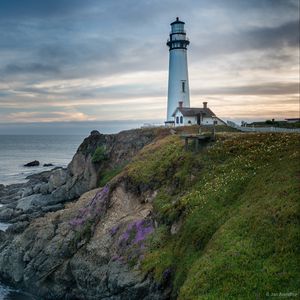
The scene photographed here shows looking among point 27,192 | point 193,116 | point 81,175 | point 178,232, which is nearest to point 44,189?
point 27,192

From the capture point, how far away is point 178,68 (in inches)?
2761

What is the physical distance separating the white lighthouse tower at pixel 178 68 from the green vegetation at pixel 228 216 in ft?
90.9

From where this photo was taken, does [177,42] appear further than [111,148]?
Yes

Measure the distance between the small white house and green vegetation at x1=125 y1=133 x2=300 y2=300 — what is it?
73.8 ft

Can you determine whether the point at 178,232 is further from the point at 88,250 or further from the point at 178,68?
the point at 178,68

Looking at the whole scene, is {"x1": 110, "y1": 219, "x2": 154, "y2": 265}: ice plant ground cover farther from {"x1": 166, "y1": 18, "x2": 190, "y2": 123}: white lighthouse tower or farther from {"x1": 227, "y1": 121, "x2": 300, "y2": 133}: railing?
{"x1": 166, "y1": 18, "x2": 190, "y2": 123}: white lighthouse tower

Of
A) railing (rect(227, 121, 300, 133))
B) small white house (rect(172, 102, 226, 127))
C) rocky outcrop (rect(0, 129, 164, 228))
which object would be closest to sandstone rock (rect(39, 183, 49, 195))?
rocky outcrop (rect(0, 129, 164, 228))

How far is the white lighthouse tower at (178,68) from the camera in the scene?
6931cm

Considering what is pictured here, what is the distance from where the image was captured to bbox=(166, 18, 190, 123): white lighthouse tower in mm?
69312

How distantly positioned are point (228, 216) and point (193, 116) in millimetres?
40099

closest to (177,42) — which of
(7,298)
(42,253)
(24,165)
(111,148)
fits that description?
(111,148)

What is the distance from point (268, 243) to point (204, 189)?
10664mm

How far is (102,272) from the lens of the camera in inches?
1281

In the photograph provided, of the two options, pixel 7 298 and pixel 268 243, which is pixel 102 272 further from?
pixel 268 243
